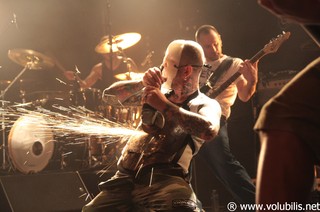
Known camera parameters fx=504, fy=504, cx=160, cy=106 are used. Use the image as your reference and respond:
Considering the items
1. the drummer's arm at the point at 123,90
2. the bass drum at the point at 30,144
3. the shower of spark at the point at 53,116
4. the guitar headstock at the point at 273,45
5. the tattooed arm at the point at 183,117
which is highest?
the guitar headstock at the point at 273,45

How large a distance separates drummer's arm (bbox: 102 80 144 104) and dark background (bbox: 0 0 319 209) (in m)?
3.01

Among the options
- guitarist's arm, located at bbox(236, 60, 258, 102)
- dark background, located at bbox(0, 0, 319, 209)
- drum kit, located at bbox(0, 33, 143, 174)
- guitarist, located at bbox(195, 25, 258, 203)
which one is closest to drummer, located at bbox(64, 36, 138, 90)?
dark background, located at bbox(0, 0, 319, 209)

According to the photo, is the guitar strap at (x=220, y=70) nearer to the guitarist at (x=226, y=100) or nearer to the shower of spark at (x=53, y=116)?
the guitarist at (x=226, y=100)

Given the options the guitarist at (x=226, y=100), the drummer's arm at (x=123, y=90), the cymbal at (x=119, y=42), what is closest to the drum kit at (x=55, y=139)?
the cymbal at (x=119, y=42)

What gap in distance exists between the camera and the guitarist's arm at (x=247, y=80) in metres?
5.53

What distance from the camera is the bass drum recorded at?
7.13 m

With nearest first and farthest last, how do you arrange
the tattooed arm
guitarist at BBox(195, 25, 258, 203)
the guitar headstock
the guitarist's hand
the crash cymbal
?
the tattooed arm < guitarist at BBox(195, 25, 258, 203) < the guitarist's hand < the guitar headstock < the crash cymbal

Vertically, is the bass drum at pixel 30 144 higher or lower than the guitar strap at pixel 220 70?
lower

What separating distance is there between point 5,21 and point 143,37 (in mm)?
2590

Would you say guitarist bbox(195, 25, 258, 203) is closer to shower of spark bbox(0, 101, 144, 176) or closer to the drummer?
shower of spark bbox(0, 101, 144, 176)

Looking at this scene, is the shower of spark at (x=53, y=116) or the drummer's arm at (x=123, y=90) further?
the shower of spark at (x=53, y=116)

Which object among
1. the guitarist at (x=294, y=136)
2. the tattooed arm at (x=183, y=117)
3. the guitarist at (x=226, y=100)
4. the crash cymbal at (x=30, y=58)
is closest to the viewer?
the guitarist at (x=294, y=136)

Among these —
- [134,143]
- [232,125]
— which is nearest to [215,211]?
[232,125]

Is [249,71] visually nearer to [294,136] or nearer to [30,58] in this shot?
[294,136]
